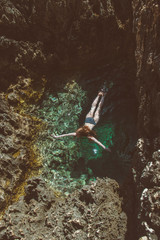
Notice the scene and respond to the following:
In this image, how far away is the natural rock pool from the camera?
14.9 feet

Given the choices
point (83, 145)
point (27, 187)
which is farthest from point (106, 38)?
point (27, 187)

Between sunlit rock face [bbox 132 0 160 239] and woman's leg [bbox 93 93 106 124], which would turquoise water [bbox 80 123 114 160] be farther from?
sunlit rock face [bbox 132 0 160 239]

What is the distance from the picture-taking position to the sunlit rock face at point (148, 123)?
2.51 meters

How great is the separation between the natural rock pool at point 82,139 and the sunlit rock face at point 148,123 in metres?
1.30

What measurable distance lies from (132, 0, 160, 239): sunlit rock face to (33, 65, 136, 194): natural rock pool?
130 centimetres

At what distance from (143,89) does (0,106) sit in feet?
11.8

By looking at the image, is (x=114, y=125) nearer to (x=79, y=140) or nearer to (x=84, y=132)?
(x=84, y=132)

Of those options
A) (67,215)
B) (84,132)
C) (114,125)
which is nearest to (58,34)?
(84,132)

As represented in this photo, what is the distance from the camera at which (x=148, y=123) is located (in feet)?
10.2

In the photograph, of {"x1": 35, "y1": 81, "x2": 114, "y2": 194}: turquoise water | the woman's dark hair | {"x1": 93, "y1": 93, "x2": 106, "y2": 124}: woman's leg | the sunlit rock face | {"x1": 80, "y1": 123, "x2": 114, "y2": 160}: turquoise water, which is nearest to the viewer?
the sunlit rock face

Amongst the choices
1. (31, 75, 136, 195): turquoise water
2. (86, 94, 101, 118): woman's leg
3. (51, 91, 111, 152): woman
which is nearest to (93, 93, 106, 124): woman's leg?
(51, 91, 111, 152): woman

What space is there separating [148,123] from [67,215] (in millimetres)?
2295

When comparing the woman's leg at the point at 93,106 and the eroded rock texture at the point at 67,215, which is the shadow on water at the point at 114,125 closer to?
the woman's leg at the point at 93,106

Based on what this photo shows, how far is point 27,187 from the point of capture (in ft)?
12.8
